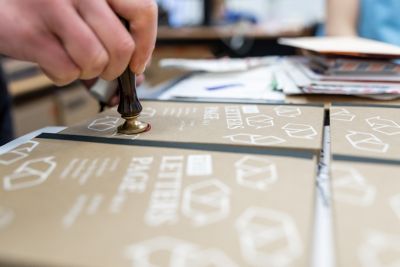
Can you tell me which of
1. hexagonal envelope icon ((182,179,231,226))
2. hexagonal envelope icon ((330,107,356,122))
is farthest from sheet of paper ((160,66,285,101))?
hexagonal envelope icon ((182,179,231,226))

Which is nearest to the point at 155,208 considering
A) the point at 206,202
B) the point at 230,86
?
the point at 206,202

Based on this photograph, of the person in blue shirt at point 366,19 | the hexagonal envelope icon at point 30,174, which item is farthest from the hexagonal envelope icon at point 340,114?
the person in blue shirt at point 366,19

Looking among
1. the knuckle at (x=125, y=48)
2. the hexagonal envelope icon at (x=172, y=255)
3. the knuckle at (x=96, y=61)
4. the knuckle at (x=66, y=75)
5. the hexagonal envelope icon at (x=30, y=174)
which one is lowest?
the hexagonal envelope icon at (x=172, y=255)

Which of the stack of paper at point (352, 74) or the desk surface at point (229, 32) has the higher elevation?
the desk surface at point (229, 32)

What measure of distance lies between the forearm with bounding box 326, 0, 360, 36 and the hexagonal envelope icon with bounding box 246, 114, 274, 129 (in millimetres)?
797

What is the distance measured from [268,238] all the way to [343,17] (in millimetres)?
1082

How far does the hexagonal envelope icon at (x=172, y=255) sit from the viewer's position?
200 mm

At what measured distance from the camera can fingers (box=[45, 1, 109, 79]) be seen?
327 millimetres

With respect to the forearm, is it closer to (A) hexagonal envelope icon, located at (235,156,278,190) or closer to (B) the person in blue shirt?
(B) the person in blue shirt

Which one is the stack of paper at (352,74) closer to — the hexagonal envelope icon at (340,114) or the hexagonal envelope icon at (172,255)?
the hexagonal envelope icon at (340,114)

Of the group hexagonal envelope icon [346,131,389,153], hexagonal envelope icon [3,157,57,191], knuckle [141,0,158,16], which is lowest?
hexagonal envelope icon [3,157,57,191]

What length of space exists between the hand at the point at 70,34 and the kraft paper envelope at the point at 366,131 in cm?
23

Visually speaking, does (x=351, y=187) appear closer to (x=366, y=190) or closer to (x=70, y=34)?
(x=366, y=190)

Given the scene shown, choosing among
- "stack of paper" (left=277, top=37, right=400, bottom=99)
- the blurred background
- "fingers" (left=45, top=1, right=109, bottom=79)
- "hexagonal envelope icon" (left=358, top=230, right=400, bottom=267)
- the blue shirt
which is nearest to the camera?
"hexagonal envelope icon" (left=358, top=230, right=400, bottom=267)
